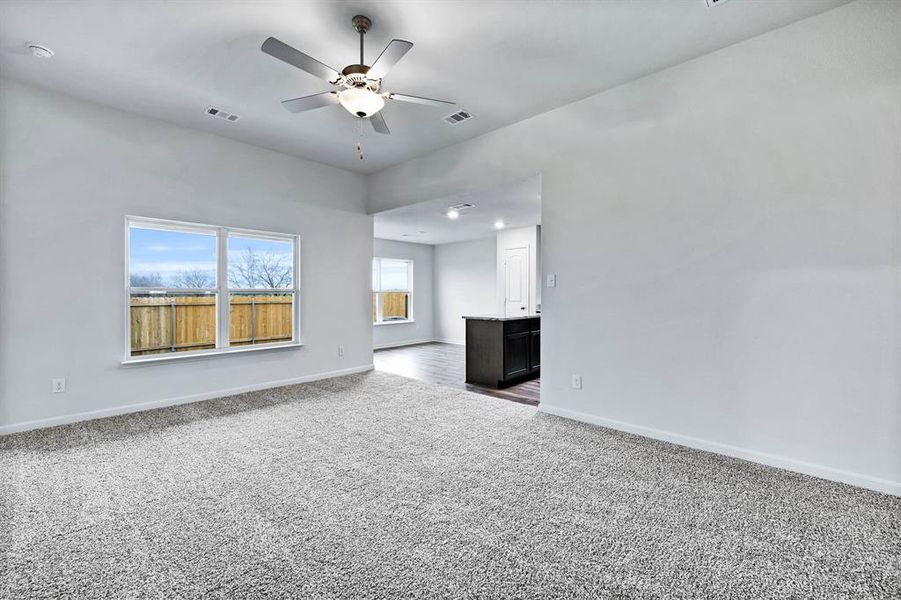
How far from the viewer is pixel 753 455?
9.14ft

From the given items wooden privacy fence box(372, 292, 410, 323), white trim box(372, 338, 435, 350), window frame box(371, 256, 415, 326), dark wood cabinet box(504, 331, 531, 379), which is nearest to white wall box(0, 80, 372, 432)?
dark wood cabinet box(504, 331, 531, 379)

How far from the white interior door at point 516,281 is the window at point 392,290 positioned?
2494mm

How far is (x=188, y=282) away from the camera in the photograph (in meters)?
4.36

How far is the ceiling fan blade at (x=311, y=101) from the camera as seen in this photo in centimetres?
274

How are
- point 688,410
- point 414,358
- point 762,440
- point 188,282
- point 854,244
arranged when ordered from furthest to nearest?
1. point 414,358
2. point 188,282
3. point 688,410
4. point 762,440
5. point 854,244

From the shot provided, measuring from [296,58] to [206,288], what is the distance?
10.0 ft

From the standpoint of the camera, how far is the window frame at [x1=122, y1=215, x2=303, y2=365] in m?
3.92

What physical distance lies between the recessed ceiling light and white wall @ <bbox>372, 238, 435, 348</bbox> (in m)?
6.32

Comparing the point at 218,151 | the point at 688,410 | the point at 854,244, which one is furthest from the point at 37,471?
the point at 854,244

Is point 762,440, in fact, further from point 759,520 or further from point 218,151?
point 218,151

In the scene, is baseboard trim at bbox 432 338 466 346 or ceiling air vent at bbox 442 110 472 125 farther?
baseboard trim at bbox 432 338 466 346

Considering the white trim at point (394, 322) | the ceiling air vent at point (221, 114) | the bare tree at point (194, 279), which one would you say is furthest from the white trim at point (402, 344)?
the ceiling air vent at point (221, 114)

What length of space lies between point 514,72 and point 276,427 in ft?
11.3

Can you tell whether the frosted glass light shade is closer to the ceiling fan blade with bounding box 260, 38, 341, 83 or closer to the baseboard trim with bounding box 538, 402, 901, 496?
the ceiling fan blade with bounding box 260, 38, 341, 83
